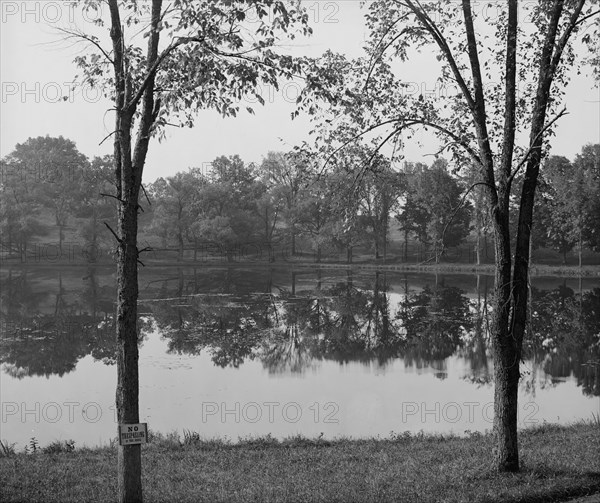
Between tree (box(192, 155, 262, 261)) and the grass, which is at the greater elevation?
tree (box(192, 155, 262, 261))

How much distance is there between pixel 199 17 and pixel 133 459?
471 centimetres

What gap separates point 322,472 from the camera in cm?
920

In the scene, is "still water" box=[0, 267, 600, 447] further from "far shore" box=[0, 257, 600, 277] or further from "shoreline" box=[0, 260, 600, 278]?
"far shore" box=[0, 257, 600, 277]

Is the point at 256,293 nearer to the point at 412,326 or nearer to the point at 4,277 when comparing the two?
the point at 412,326

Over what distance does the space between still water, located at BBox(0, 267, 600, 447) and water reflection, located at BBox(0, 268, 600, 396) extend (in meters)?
0.10

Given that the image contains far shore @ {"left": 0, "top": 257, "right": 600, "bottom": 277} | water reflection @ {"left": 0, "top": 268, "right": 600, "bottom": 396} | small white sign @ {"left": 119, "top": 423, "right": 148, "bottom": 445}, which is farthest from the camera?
far shore @ {"left": 0, "top": 257, "right": 600, "bottom": 277}

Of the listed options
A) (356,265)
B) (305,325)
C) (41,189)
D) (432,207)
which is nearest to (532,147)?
(305,325)

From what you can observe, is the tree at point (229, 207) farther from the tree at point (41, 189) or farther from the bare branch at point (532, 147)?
the bare branch at point (532, 147)

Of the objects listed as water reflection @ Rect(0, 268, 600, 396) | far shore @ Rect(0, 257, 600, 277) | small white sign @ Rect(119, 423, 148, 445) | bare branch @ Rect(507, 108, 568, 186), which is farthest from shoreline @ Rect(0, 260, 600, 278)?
small white sign @ Rect(119, 423, 148, 445)

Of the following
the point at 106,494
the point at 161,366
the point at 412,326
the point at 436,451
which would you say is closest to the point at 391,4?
the point at 436,451

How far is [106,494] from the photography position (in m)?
7.94

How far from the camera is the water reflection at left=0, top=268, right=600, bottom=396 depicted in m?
21.2

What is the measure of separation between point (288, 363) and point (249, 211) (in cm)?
5726

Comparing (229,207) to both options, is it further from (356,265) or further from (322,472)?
(322,472)
